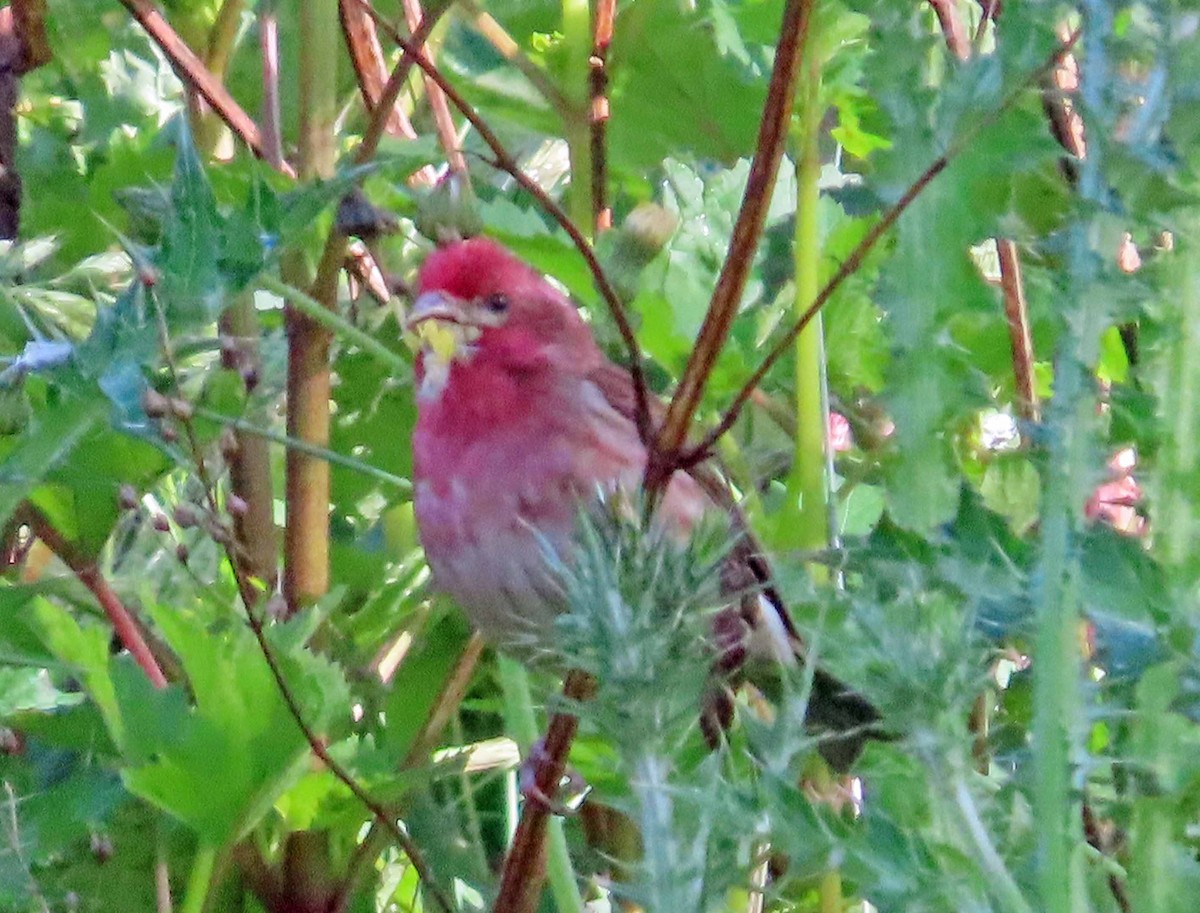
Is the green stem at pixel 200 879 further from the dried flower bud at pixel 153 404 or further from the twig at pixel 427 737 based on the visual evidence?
the dried flower bud at pixel 153 404

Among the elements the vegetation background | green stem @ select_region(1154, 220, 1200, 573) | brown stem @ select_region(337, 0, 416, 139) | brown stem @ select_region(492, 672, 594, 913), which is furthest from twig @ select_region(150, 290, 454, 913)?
green stem @ select_region(1154, 220, 1200, 573)

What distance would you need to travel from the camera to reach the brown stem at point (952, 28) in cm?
139

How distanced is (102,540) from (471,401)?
1.75 ft

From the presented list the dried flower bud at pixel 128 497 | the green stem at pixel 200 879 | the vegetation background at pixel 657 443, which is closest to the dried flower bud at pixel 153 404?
the vegetation background at pixel 657 443

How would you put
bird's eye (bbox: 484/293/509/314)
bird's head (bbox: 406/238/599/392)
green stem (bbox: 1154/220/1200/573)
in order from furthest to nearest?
bird's eye (bbox: 484/293/509/314) < bird's head (bbox: 406/238/599/392) < green stem (bbox: 1154/220/1200/573)

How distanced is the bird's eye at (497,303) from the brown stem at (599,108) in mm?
252

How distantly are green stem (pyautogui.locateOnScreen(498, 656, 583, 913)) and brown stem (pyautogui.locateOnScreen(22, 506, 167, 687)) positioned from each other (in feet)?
0.99

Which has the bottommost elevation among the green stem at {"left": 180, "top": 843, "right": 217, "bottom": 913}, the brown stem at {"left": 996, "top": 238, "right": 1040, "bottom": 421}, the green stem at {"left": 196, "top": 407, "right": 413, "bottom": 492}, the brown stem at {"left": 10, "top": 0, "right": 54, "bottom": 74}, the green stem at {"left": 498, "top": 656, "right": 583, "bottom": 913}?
the green stem at {"left": 180, "top": 843, "right": 217, "bottom": 913}

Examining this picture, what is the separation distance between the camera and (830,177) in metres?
1.79

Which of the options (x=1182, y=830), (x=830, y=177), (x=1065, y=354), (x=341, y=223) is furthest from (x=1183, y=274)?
(x=830, y=177)

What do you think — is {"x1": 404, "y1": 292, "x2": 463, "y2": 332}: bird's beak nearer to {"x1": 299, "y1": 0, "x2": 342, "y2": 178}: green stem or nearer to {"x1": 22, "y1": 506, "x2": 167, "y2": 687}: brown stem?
{"x1": 299, "y1": 0, "x2": 342, "y2": 178}: green stem

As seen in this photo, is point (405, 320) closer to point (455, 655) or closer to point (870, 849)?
point (455, 655)

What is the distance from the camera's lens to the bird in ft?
5.48

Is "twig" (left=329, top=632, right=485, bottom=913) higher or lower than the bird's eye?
lower
